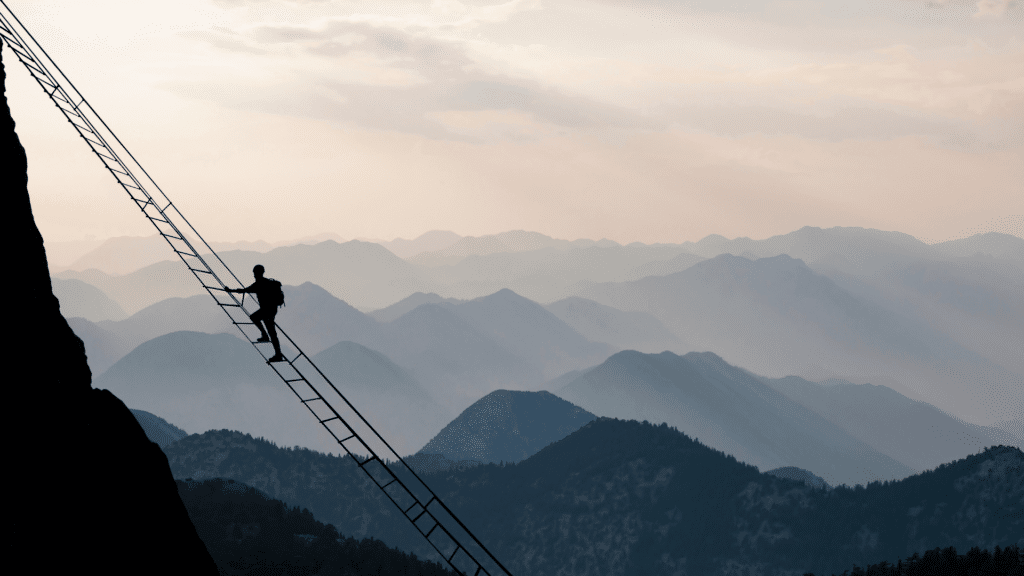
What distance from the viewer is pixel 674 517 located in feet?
655

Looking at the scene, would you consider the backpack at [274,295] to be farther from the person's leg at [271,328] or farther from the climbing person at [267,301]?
the person's leg at [271,328]

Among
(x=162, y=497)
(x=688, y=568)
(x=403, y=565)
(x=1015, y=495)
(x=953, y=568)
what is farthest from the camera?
(x=688, y=568)

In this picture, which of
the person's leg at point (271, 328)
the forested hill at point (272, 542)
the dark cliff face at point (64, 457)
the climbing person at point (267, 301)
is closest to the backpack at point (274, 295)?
the climbing person at point (267, 301)

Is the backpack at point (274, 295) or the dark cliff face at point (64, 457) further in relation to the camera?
the backpack at point (274, 295)

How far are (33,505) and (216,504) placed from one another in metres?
131

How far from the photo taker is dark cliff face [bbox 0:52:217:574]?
551 inches

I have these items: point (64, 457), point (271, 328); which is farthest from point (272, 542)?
point (64, 457)

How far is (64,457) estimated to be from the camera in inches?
595

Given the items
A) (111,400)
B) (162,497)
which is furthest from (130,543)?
(111,400)

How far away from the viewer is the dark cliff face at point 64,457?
1401cm

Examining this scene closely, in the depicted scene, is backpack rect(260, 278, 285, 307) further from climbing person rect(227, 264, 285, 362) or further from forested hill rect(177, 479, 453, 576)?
forested hill rect(177, 479, 453, 576)

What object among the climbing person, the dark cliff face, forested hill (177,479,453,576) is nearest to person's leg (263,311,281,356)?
the climbing person

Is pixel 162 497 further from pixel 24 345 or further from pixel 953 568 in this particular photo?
pixel 953 568

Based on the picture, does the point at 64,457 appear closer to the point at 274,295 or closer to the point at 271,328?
the point at 271,328
